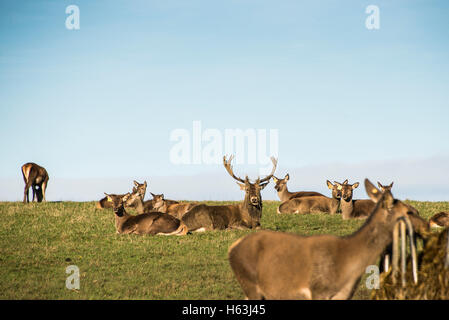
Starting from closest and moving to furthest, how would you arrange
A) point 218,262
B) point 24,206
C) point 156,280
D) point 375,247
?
point 375,247
point 156,280
point 218,262
point 24,206

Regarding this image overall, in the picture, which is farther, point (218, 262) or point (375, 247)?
point (218, 262)

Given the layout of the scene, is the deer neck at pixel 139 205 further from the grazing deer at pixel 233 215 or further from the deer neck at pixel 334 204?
the deer neck at pixel 334 204

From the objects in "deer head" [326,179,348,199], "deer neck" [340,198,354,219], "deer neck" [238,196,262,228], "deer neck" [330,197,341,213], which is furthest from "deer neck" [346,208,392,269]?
"deer neck" [330,197,341,213]

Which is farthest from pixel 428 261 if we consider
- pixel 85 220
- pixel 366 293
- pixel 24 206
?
pixel 24 206

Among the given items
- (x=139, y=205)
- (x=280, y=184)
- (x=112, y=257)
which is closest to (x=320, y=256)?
(x=112, y=257)

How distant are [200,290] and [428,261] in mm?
4361

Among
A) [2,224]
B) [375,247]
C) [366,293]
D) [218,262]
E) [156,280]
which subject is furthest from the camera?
[2,224]

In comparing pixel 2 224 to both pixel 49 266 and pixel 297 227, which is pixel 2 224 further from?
pixel 297 227

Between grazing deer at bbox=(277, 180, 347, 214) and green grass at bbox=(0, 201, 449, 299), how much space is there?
172cm

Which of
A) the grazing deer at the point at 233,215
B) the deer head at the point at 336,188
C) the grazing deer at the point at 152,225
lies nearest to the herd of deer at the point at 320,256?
the grazing deer at the point at 152,225

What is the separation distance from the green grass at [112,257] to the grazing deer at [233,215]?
0.67 metres

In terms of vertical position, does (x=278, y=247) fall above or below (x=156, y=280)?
above

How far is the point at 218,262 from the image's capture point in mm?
12500

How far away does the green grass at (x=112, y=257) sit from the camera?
10008 mm
